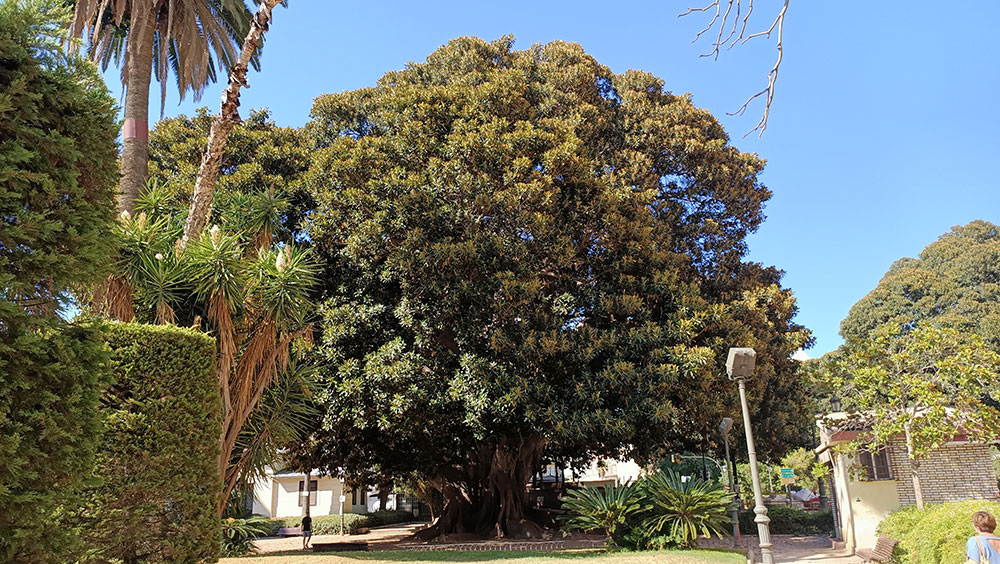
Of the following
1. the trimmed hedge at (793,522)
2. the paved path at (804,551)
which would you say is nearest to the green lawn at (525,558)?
the paved path at (804,551)

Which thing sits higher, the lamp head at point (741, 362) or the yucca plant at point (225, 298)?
the yucca plant at point (225, 298)

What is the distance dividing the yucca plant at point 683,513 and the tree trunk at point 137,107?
1322 cm

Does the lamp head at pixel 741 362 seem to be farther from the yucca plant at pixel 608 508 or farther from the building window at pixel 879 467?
the building window at pixel 879 467

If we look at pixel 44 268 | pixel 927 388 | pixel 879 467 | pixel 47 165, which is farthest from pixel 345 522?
pixel 47 165

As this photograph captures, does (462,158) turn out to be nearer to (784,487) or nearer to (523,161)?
(523,161)

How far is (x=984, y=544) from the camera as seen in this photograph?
582 cm

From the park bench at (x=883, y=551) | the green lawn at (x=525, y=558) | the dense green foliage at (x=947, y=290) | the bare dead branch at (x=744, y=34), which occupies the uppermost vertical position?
the dense green foliage at (x=947, y=290)

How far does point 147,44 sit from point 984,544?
56.9ft

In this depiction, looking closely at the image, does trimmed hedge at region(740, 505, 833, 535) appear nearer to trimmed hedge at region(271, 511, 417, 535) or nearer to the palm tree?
trimmed hedge at region(271, 511, 417, 535)

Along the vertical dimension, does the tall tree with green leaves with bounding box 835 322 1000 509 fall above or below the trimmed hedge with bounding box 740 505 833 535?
above

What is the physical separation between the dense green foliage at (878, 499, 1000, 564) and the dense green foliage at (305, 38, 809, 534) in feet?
15.1

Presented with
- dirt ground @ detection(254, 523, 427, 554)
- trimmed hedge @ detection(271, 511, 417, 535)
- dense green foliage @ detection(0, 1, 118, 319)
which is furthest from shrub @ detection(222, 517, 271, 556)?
trimmed hedge @ detection(271, 511, 417, 535)

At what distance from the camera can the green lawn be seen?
1074 centimetres

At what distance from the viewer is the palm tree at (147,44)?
13500 mm
